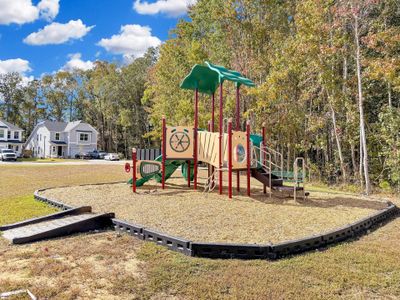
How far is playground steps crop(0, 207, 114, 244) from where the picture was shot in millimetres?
4902

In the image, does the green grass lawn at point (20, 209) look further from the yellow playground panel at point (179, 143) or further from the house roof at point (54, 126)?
the house roof at point (54, 126)

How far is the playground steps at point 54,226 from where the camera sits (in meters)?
4.90

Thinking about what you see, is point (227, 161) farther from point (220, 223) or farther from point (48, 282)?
point (48, 282)

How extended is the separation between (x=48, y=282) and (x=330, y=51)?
38.4ft

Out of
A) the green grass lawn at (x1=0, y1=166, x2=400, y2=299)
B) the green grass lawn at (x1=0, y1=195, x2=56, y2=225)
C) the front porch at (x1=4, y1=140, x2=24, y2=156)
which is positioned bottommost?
the green grass lawn at (x1=0, y1=166, x2=400, y2=299)

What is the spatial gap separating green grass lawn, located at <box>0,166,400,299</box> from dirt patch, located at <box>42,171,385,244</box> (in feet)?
2.61

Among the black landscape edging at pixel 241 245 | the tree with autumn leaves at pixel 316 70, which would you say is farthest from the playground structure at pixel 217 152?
the tree with autumn leaves at pixel 316 70

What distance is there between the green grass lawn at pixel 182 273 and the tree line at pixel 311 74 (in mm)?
7871

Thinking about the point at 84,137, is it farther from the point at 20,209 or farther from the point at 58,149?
the point at 20,209

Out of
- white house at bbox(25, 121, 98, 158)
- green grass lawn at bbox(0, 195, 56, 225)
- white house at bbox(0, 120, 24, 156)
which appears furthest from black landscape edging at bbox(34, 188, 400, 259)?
white house at bbox(0, 120, 24, 156)

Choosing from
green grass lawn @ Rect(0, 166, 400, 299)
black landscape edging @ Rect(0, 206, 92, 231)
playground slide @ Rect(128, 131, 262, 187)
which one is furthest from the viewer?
playground slide @ Rect(128, 131, 262, 187)

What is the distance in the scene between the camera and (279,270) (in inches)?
146

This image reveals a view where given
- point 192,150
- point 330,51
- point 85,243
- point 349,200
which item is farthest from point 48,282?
point 330,51

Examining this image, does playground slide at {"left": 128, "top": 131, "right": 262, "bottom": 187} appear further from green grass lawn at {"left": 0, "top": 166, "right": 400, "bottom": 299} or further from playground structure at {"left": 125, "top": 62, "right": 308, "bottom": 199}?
green grass lawn at {"left": 0, "top": 166, "right": 400, "bottom": 299}
